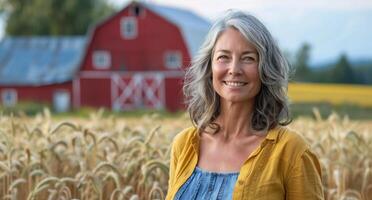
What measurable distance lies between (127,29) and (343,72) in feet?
53.7

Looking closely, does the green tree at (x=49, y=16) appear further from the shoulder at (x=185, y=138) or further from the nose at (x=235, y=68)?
the nose at (x=235, y=68)

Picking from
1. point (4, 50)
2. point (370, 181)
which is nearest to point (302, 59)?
point (4, 50)

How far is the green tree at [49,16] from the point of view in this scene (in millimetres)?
60406

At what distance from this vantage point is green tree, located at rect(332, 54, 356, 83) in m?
36.8

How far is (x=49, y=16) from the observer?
201 ft

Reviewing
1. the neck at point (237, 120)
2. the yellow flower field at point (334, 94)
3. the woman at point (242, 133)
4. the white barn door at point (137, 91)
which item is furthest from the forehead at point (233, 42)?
the white barn door at point (137, 91)

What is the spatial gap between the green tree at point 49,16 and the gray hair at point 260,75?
5736cm

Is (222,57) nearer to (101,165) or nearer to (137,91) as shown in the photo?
(101,165)

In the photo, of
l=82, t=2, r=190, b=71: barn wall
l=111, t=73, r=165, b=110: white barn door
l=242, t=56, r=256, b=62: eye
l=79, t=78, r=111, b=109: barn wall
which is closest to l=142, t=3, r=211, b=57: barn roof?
l=82, t=2, r=190, b=71: barn wall

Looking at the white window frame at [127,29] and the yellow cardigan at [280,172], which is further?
the white window frame at [127,29]

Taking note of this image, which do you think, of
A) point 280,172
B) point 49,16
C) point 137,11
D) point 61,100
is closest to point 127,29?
point 137,11

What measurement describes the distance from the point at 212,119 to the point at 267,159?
0.38 m

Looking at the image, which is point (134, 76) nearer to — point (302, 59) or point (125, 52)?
point (125, 52)

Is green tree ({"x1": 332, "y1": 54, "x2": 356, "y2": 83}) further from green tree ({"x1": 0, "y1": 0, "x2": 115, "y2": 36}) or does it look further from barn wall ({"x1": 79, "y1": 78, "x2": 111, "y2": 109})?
green tree ({"x1": 0, "y1": 0, "x2": 115, "y2": 36})
